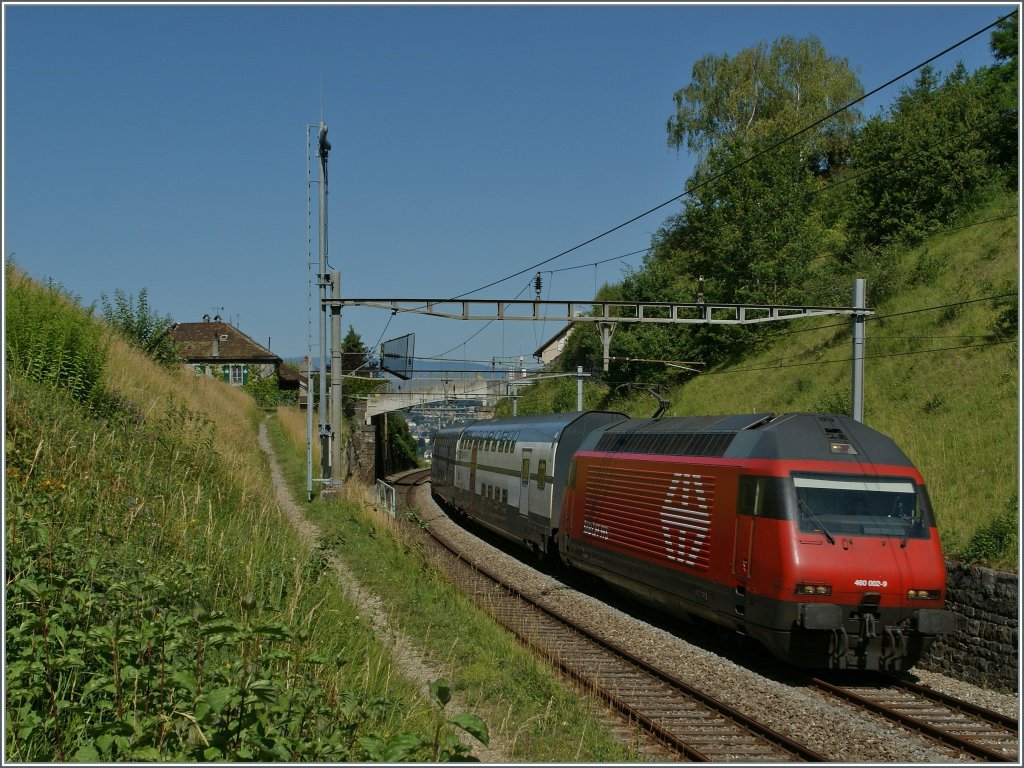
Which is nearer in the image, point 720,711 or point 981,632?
point 720,711

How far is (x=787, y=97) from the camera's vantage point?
5888cm

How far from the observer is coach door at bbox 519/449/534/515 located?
73.0 ft

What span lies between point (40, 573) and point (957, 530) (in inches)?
510

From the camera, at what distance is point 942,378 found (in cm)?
2342

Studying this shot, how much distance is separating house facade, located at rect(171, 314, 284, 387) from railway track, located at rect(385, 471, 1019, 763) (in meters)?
69.5

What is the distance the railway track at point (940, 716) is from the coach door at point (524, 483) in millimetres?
10675

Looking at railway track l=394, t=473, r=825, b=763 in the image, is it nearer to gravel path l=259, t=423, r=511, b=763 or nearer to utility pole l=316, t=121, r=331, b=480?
gravel path l=259, t=423, r=511, b=763

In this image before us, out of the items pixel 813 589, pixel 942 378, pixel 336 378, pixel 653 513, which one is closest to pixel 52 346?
pixel 653 513

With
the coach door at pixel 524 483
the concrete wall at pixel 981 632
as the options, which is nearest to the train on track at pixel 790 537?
the concrete wall at pixel 981 632

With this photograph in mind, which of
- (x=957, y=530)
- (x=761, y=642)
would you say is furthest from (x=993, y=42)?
(x=761, y=642)

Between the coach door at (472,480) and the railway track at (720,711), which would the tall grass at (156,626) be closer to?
the railway track at (720,711)

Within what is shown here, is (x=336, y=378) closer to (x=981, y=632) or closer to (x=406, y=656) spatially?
(x=406, y=656)

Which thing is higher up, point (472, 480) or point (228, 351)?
point (228, 351)

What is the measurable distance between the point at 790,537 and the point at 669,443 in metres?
3.85
